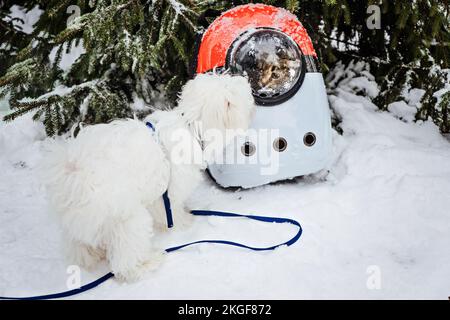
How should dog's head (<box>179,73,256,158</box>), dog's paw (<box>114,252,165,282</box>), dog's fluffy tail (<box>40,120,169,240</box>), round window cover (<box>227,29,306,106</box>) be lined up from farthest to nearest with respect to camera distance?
round window cover (<box>227,29,306,106</box>)
dog's head (<box>179,73,256,158</box>)
dog's paw (<box>114,252,165,282</box>)
dog's fluffy tail (<box>40,120,169,240</box>)

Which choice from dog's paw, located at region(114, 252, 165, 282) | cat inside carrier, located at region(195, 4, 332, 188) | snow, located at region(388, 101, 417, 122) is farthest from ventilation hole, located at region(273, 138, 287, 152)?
snow, located at region(388, 101, 417, 122)

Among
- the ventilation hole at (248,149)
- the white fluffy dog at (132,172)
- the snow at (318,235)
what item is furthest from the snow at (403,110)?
the white fluffy dog at (132,172)

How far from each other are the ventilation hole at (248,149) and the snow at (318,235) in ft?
1.25

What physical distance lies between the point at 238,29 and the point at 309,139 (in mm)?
1002

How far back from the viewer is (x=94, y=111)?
12.1 feet

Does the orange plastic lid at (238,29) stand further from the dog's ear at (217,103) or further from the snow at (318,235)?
the snow at (318,235)

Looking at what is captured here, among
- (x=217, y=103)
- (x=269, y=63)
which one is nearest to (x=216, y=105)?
(x=217, y=103)

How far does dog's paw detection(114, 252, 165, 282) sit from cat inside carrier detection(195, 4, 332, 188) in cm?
94

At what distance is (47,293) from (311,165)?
202 centimetres

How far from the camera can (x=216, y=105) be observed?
234cm

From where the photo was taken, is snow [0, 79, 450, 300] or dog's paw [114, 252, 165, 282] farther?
dog's paw [114, 252, 165, 282]

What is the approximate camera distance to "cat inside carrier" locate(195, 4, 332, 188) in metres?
2.84

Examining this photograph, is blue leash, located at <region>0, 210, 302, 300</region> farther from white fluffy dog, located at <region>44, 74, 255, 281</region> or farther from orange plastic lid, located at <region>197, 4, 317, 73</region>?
orange plastic lid, located at <region>197, 4, 317, 73</region>

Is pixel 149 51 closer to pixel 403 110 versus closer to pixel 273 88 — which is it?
pixel 273 88
